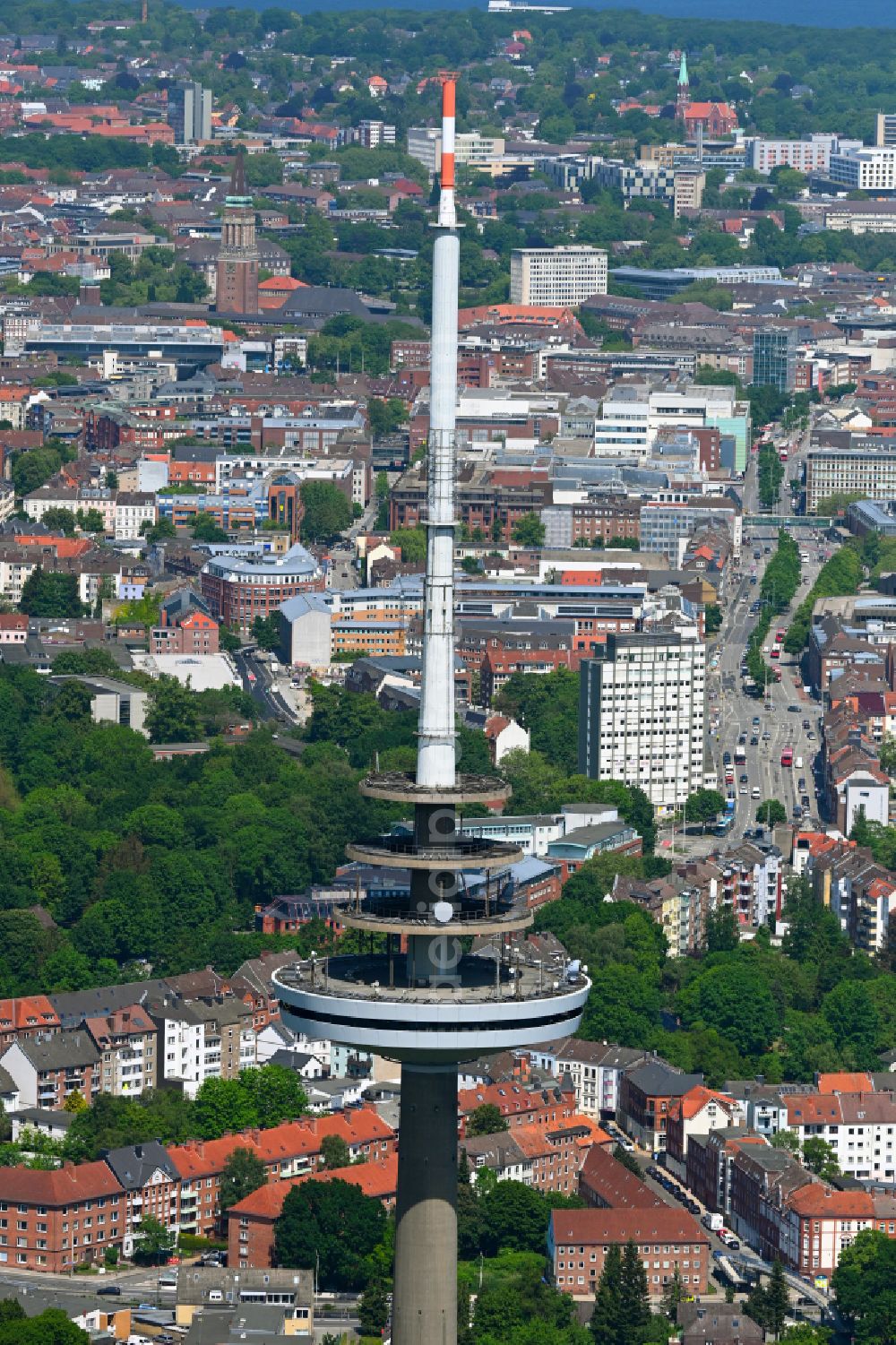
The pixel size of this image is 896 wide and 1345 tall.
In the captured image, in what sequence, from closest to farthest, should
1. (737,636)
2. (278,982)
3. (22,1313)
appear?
(278,982) → (22,1313) → (737,636)

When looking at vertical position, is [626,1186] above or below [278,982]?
below

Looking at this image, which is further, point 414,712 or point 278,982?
point 414,712

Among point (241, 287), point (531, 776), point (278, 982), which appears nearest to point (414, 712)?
point (531, 776)

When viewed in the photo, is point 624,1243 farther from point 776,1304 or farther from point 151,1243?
point 151,1243

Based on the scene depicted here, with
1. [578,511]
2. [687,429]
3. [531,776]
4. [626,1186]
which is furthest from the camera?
[687,429]

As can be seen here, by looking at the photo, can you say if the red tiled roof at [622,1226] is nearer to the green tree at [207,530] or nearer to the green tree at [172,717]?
the green tree at [172,717]

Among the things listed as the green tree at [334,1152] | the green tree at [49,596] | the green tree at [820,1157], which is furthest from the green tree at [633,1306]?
the green tree at [49,596]

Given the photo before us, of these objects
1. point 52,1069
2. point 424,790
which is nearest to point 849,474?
point 52,1069

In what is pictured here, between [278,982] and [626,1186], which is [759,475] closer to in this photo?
[626,1186]
